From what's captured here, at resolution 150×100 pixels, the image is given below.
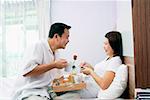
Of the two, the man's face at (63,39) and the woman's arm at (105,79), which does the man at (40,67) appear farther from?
the woman's arm at (105,79)

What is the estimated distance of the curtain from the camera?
293 cm

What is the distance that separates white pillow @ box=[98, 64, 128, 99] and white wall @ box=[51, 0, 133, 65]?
787 mm

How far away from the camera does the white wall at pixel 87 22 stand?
2891 mm

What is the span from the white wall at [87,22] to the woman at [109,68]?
51cm

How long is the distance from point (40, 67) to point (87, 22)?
1.15 m

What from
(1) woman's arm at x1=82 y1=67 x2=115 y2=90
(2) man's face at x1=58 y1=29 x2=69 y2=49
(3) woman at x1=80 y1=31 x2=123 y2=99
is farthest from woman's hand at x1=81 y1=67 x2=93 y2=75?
(2) man's face at x1=58 y1=29 x2=69 y2=49

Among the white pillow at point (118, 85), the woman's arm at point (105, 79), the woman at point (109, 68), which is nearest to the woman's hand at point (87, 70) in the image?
the woman at point (109, 68)

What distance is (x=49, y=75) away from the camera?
7.07ft

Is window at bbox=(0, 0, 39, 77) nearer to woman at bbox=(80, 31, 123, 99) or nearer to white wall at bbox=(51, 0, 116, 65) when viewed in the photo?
white wall at bbox=(51, 0, 116, 65)

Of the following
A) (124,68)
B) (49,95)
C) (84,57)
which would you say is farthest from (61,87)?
(84,57)

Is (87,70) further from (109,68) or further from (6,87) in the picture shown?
(6,87)

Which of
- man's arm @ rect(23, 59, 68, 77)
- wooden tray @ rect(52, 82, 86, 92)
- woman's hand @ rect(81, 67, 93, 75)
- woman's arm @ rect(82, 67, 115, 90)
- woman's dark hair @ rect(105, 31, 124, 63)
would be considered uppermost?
woman's dark hair @ rect(105, 31, 124, 63)

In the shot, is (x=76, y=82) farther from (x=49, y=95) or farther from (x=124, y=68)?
(x=124, y=68)

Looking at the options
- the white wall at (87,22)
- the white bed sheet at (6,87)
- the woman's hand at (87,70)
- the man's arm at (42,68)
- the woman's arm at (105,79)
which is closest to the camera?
the man's arm at (42,68)
